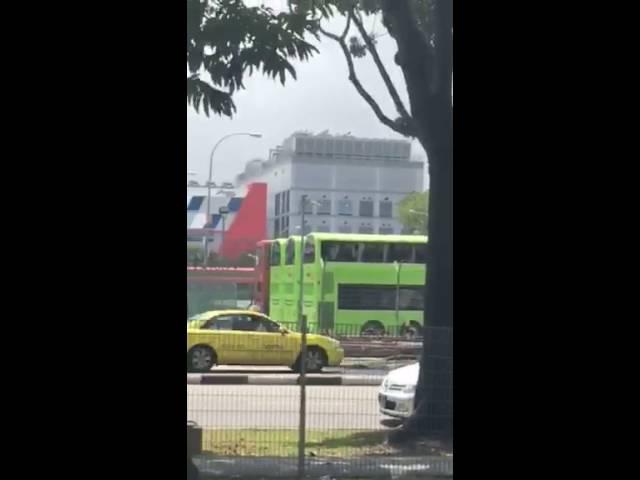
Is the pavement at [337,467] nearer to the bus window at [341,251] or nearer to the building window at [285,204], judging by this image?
the bus window at [341,251]

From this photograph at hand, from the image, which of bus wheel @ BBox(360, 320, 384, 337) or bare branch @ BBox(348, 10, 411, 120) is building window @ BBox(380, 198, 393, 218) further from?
bus wheel @ BBox(360, 320, 384, 337)

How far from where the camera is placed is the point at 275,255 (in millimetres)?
6785

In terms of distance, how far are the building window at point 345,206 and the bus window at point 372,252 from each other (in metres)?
0.32

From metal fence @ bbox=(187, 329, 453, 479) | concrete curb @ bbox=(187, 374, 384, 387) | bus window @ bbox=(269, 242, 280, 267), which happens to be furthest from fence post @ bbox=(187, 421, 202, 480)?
bus window @ bbox=(269, 242, 280, 267)

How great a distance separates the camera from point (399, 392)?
23.1 ft

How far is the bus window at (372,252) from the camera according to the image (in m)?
6.95

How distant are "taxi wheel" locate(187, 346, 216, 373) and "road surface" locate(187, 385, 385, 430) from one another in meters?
0.11

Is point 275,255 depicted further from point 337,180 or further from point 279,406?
point 279,406
